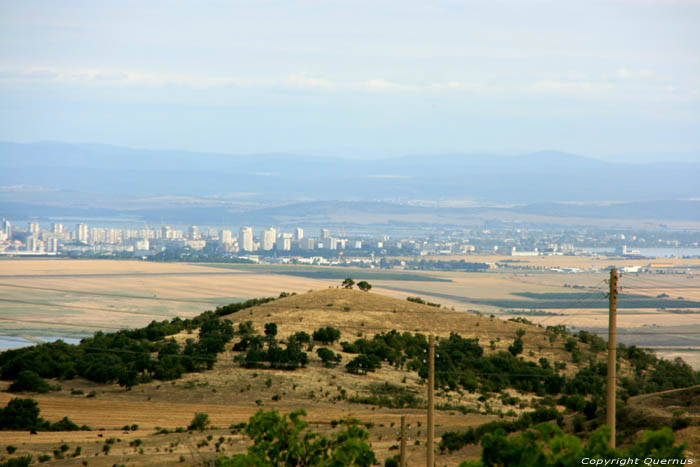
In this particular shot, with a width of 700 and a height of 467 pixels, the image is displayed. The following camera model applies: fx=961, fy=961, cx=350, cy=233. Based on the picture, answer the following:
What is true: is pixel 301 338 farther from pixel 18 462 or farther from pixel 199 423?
pixel 18 462

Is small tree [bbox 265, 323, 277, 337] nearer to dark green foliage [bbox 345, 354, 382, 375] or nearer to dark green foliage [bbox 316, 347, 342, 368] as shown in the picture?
dark green foliage [bbox 316, 347, 342, 368]

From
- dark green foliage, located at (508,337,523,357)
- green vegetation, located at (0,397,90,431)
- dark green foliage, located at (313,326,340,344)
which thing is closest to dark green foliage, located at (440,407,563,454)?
green vegetation, located at (0,397,90,431)

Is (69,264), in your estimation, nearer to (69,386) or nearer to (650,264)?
(650,264)

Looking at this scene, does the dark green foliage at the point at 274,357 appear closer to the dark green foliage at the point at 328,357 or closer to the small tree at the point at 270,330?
the dark green foliage at the point at 328,357

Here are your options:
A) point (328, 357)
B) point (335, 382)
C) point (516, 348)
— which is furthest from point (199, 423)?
point (516, 348)

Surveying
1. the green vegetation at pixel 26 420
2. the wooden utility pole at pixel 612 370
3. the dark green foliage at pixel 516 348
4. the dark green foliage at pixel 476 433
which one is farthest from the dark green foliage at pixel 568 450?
the dark green foliage at pixel 516 348
